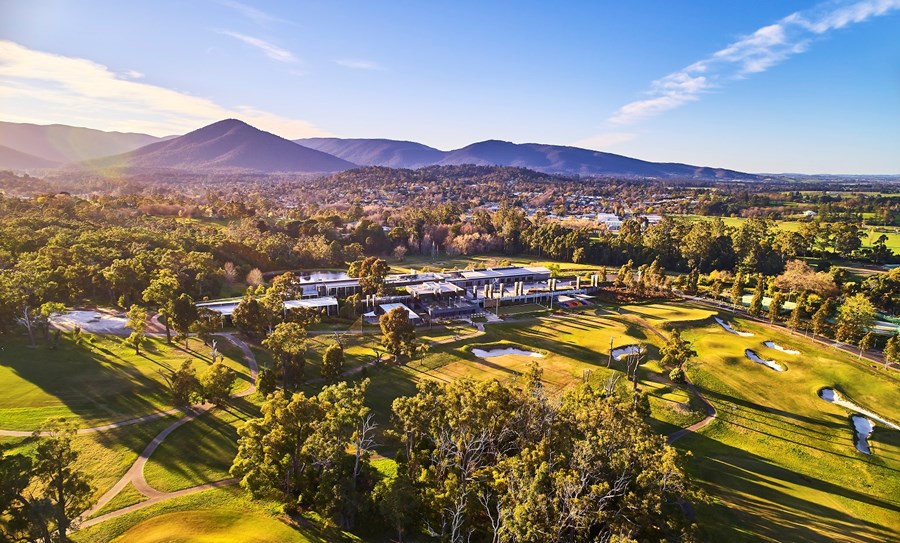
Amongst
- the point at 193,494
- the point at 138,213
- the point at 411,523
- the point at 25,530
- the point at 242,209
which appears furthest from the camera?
the point at 242,209

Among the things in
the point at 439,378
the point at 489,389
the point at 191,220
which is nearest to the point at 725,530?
the point at 489,389

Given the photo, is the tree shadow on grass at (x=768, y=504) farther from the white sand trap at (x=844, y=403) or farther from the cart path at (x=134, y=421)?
the cart path at (x=134, y=421)

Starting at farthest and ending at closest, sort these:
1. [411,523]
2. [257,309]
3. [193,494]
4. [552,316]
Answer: [552,316], [257,309], [193,494], [411,523]

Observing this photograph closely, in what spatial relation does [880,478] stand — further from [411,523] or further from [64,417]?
[64,417]

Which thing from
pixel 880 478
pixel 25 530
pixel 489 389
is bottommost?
pixel 880 478

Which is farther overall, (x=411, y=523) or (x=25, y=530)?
(x=411, y=523)

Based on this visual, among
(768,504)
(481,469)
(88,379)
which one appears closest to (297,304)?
(88,379)

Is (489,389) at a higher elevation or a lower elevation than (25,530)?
higher

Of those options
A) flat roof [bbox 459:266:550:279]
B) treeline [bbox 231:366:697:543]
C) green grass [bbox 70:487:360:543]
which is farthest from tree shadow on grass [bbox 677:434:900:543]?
A: flat roof [bbox 459:266:550:279]
